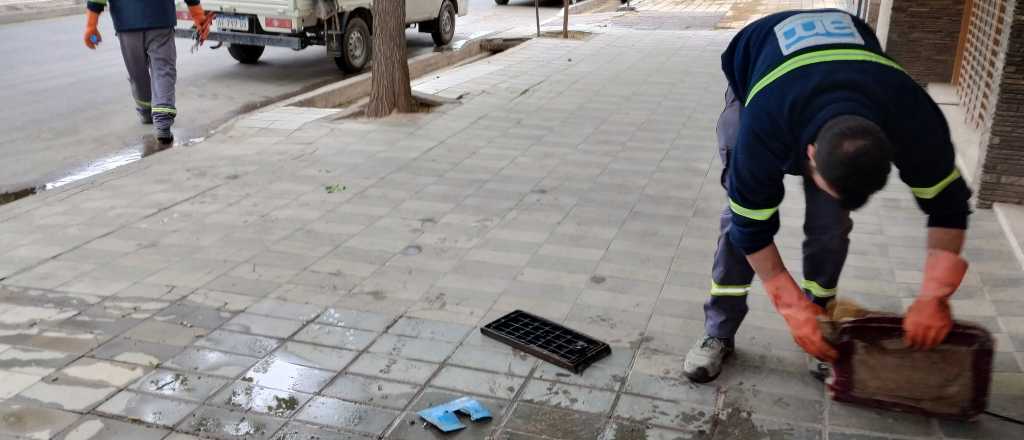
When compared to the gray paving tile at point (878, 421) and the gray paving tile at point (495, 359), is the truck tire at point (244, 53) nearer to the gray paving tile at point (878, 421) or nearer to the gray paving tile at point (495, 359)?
the gray paving tile at point (495, 359)

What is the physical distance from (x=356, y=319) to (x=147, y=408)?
3.32 feet

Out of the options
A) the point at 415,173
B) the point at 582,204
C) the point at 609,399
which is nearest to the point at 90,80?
the point at 415,173

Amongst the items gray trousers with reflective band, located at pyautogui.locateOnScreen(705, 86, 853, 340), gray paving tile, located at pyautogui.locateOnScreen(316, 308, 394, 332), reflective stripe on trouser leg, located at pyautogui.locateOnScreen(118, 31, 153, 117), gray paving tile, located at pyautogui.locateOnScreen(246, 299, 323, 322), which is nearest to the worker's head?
gray trousers with reflective band, located at pyautogui.locateOnScreen(705, 86, 853, 340)

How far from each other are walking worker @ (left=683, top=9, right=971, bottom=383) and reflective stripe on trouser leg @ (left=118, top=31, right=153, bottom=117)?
620 centimetres

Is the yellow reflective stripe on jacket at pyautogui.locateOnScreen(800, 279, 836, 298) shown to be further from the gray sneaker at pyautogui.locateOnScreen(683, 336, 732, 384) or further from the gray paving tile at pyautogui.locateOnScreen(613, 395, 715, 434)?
the gray paving tile at pyautogui.locateOnScreen(613, 395, 715, 434)

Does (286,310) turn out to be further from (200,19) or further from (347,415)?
(200,19)

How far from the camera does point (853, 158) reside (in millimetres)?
2207

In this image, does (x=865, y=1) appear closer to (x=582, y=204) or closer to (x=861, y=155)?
(x=582, y=204)

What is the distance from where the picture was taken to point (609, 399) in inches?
129

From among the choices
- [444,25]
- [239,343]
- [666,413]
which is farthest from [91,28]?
[444,25]

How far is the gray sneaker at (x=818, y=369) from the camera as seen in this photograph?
11.0 feet

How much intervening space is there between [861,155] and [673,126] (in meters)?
5.54

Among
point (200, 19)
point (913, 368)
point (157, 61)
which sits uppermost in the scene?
point (200, 19)

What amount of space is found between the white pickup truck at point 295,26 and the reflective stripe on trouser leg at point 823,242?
859 cm
